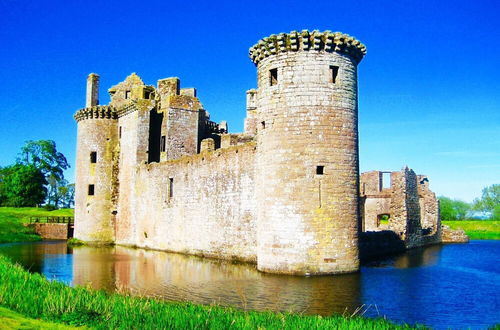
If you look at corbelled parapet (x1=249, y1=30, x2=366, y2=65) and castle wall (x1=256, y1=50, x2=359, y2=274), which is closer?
castle wall (x1=256, y1=50, x2=359, y2=274)

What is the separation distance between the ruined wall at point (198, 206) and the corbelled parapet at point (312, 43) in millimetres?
4317

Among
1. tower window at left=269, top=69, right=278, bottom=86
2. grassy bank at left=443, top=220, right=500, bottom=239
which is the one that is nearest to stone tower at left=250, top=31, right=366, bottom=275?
tower window at left=269, top=69, right=278, bottom=86

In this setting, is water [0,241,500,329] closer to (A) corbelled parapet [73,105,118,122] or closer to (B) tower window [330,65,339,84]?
(B) tower window [330,65,339,84]

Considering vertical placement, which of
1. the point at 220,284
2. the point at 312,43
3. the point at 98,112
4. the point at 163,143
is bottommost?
the point at 220,284

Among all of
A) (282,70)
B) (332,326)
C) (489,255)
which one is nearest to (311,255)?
(282,70)

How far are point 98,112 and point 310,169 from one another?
19734 millimetres

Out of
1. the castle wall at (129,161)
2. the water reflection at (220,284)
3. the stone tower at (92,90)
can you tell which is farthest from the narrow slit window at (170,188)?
the stone tower at (92,90)

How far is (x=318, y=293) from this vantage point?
13.0 m

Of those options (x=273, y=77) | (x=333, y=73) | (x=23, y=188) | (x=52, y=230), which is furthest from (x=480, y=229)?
(x=23, y=188)

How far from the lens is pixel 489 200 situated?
76.1 metres

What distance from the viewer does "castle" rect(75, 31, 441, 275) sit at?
1623cm

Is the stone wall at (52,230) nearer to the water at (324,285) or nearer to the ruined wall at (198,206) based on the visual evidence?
the ruined wall at (198,206)

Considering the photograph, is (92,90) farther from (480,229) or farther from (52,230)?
(480,229)

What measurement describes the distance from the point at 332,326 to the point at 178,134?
22589mm
